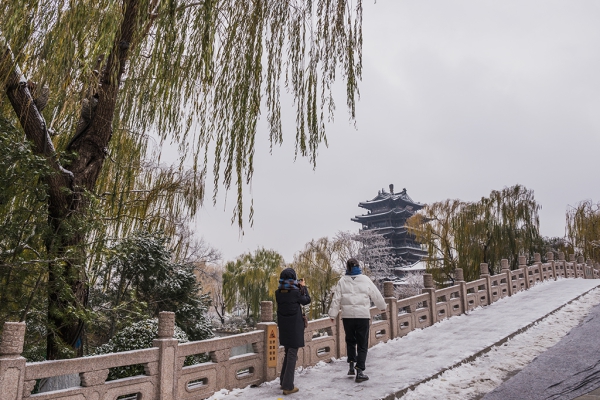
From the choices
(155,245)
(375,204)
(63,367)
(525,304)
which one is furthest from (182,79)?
(375,204)

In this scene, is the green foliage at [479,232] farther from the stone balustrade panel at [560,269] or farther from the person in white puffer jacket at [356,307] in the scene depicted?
the person in white puffer jacket at [356,307]

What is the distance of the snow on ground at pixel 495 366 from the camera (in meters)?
4.96

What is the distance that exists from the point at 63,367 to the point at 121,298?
269 inches

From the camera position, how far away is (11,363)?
3410 millimetres

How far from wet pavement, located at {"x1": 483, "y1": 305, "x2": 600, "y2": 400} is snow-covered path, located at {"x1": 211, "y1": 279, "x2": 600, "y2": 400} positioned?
0.74ft

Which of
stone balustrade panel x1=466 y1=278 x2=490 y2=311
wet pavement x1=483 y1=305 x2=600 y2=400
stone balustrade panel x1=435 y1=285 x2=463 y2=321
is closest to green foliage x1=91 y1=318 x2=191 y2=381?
wet pavement x1=483 y1=305 x2=600 y2=400

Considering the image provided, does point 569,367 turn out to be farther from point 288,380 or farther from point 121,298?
point 121,298

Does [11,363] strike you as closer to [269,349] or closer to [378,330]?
[269,349]

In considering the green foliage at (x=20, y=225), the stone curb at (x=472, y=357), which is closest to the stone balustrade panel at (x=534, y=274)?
the stone curb at (x=472, y=357)

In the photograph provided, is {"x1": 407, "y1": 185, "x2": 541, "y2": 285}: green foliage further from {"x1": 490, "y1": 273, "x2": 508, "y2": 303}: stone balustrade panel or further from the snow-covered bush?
the snow-covered bush

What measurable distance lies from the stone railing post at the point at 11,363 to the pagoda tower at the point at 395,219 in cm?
3824

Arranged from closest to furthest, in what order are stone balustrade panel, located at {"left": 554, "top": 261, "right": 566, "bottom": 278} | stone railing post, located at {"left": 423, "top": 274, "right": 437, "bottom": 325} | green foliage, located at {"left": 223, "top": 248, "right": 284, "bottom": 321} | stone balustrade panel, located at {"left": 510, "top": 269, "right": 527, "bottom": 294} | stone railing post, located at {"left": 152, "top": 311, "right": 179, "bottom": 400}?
1. stone railing post, located at {"left": 152, "top": 311, "right": 179, "bottom": 400}
2. stone railing post, located at {"left": 423, "top": 274, "right": 437, "bottom": 325}
3. stone balustrade panel, located at {"left": 510, "top": 269, "right": 527, "bottom": 294}
4. stone balustrade panel, located at {"left": 554, "top": 261, "right": 566, "bottom": 278}
5. green foliage, located at {"left": 223, "top": 248, "right": 284, "bottom": 321}

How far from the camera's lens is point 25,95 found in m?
3.75

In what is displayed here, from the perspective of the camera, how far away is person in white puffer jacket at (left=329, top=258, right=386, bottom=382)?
204 inches
